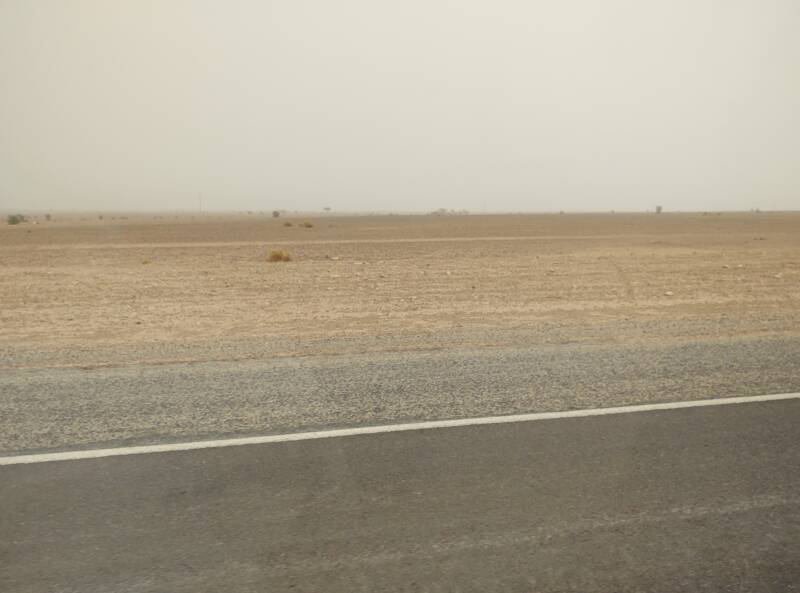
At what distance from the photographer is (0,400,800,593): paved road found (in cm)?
286

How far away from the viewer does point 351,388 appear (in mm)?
6145

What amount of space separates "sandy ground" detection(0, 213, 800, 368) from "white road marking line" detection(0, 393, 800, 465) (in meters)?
3.56

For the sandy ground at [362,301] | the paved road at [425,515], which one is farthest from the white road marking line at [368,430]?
the sandy ground at [362,301]

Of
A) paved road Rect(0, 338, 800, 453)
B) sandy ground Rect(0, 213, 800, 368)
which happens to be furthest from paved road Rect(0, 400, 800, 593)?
sandy ground Rect(0, 213, 800, 368)

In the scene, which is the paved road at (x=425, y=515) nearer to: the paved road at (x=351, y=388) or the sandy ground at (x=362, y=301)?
the paved road at (x=351, y=388)

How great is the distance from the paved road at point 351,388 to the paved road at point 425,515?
1.98 feet

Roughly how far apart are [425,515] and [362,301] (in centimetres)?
1080

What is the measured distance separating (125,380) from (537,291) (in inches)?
442

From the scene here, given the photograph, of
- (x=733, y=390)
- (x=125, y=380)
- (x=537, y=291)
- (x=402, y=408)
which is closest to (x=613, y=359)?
(x=733, y=390)

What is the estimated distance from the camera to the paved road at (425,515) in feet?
9.37

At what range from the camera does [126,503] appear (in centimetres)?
356

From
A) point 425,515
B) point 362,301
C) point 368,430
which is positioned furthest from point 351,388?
point 362,301

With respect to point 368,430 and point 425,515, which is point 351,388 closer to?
point 368,430

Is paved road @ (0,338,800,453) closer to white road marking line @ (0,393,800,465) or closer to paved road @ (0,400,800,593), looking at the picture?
white road marking line @ (0,393,800,465)
